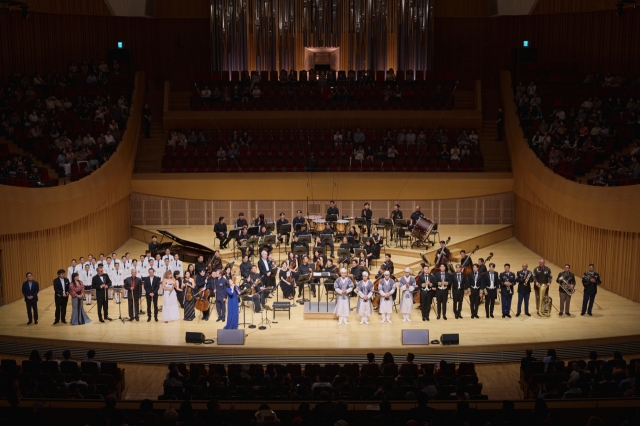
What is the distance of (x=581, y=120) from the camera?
1934 cm

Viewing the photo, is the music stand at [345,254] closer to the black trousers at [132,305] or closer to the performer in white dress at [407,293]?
the performer in white dress at [407,293]

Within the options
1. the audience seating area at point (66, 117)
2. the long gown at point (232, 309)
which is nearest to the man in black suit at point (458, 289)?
the long gown at point (232, 309)

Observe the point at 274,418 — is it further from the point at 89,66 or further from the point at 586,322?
the point at 89,66

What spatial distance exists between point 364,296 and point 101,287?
4532 millimetres

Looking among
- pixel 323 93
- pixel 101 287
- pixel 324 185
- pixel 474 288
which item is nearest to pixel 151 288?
pixel 101 287

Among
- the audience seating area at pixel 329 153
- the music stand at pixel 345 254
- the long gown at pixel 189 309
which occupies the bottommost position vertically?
the long gown at pixel 189 309

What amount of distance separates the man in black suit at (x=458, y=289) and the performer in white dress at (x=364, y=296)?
4.87ft

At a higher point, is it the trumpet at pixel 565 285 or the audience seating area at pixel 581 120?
the audience seating area at pixel 581 120

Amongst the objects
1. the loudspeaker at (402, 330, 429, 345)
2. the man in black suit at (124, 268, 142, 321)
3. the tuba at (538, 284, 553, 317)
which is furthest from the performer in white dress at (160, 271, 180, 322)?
the tuba at (538, 284, 553, 317)

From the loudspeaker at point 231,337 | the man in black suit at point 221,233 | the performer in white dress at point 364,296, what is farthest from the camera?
the man in black suit at point 221,233

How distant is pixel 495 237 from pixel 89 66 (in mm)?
11831

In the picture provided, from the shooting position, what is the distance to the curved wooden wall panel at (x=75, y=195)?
15227 mm

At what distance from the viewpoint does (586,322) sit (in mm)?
14031

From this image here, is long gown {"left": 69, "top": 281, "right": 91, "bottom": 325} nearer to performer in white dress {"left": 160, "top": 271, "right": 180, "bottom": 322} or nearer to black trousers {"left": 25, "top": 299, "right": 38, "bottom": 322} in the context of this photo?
black trousers {"left": 25, "top": 299, "right": 38, "bottom": 322}
